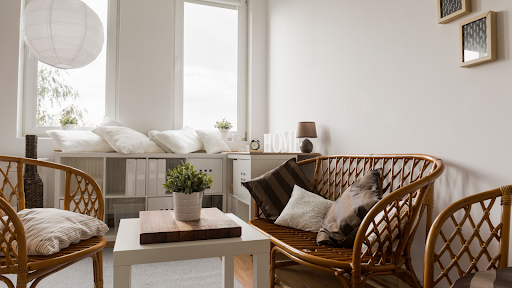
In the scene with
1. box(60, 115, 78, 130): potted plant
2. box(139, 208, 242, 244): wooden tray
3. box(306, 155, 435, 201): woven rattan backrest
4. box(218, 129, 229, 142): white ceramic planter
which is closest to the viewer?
box(139, 208, 242, 244): wooden tray

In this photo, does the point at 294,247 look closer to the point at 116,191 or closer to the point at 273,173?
the point at 273,173

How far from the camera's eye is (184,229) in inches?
52.9

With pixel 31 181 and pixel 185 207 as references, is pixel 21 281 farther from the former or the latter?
pixel 31 181

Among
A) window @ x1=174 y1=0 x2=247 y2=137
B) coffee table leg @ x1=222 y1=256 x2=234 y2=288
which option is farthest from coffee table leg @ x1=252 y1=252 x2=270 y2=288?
window @ x1=174 y1=0 x2=247 y2=137

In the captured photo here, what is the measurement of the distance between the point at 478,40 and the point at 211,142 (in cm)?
243

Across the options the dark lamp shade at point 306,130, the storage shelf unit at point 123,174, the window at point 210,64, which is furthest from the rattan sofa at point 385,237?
the window at point 210,64

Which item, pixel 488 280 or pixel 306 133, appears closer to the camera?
pixel 488 280

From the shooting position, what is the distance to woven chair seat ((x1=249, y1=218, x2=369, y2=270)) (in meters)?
1.42

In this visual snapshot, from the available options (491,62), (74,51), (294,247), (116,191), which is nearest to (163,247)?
(294,247)

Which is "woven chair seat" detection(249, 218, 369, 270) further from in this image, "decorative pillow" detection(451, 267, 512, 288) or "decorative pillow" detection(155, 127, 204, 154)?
"decorative pillow" detection(155, 127, 204, 154)

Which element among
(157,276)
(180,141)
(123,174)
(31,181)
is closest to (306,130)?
(180,141)

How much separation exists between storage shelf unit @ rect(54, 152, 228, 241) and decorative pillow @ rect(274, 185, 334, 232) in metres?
1.26

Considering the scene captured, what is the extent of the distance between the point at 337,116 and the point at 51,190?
283 centimetres

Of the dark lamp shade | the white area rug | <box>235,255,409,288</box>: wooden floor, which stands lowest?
the white area rug
